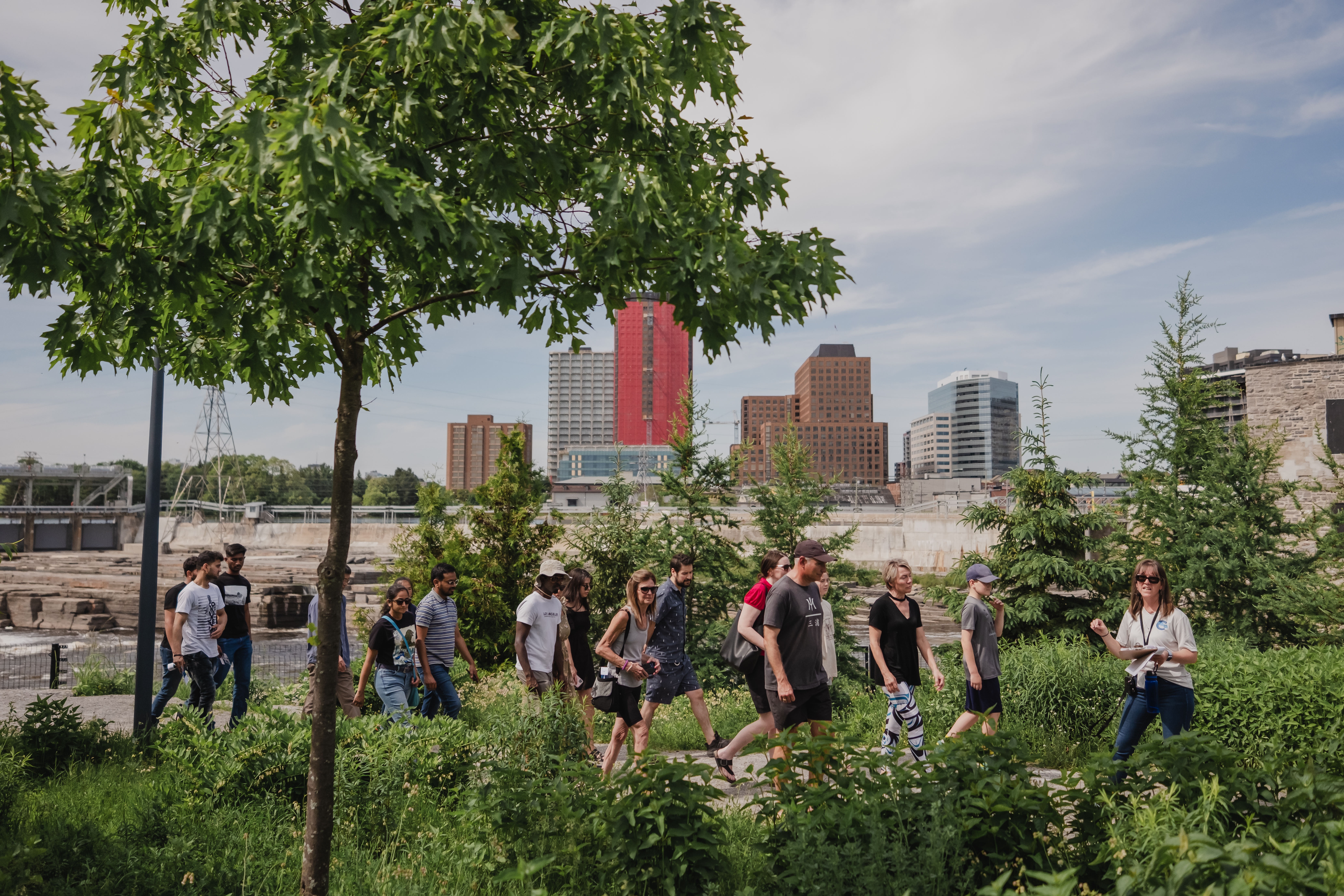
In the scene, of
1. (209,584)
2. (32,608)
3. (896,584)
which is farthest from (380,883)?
(32,608)

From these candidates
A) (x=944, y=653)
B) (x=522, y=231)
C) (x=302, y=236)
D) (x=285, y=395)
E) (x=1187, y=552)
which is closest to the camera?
(x=302, y=236)

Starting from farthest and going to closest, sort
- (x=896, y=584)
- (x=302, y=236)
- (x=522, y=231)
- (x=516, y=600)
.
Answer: (x=516, y=600) → (x=896, y=584) → (x=522, y=231) → (x=302, y=236)

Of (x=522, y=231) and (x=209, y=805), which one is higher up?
(x=522, y=231)

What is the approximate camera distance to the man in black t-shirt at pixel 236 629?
8016 millimetres

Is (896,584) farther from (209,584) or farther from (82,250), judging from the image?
(209,584)

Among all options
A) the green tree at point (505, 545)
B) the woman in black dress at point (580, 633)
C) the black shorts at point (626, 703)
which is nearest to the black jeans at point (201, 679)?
the woman in black dress at point (580, 633)

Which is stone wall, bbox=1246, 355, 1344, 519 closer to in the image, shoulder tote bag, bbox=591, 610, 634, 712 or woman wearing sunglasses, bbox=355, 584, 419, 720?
shoulder tote bag, bbox=591, 610, 634, 712

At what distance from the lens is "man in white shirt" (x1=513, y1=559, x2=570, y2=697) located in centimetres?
676

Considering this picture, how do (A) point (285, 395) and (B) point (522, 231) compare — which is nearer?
(B) point (522, 231)

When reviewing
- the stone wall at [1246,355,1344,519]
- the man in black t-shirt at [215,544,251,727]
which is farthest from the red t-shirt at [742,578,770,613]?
the stone wall at [1246,355,1344,519]

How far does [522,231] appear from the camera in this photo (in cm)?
425

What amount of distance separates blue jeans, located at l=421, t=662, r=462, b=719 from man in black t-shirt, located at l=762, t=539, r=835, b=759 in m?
3.31

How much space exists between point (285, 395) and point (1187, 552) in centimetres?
1169

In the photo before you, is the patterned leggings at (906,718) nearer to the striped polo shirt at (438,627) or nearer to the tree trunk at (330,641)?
the striped polo shirt at (438,627)
